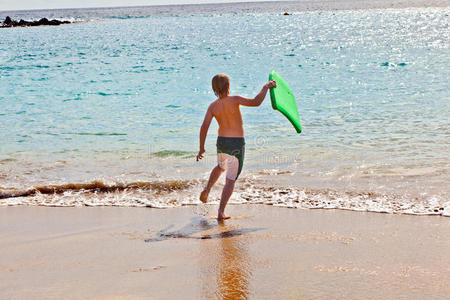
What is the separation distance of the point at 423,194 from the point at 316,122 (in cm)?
502

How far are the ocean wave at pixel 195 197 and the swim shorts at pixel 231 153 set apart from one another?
774 millimetres

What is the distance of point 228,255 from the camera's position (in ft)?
13.7

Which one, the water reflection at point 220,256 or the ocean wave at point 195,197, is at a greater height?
the ocean wave at point 195,197

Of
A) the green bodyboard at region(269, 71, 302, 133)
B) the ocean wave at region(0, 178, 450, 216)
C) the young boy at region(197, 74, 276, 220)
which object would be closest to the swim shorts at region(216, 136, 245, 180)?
the young boy at region(197, 74, 276, 220)

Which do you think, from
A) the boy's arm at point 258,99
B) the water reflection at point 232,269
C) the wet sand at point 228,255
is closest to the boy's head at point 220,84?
the boy's arm at point 258,99

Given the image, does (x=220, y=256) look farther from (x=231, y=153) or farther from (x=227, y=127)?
(x=227, y=127)

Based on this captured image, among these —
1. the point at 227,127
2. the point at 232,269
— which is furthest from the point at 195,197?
the point at 232,269

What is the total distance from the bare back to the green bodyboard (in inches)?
14.8

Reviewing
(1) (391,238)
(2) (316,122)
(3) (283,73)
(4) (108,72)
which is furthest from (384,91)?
(4) (108,72)

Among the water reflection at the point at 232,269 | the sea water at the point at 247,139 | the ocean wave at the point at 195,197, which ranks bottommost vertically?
the water reflection at the point at 232,269

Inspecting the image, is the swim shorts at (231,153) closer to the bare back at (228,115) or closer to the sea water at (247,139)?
the bare back at (228,115)

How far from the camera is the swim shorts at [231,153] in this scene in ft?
16.8

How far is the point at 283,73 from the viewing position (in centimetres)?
2070

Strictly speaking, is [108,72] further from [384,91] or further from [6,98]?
[384,91]
